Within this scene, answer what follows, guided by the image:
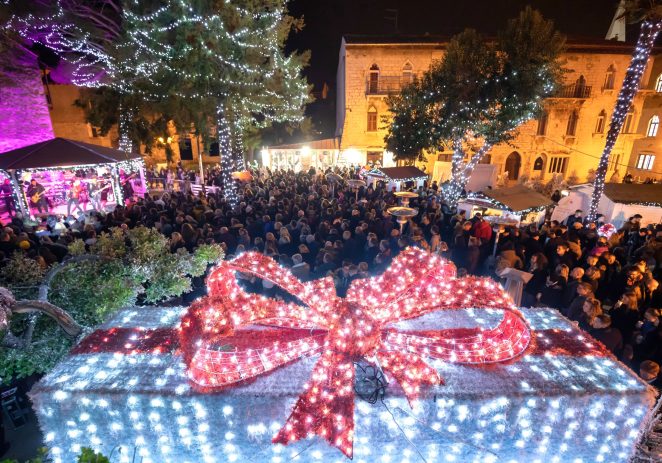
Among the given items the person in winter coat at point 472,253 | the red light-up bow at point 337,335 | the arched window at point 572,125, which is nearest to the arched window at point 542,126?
the arched window at point 572,125

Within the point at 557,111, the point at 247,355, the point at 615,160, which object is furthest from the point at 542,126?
the point at 247,355

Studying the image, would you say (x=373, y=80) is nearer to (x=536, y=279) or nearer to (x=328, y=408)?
(x=536, y=279)

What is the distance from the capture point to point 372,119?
2466 centimetres

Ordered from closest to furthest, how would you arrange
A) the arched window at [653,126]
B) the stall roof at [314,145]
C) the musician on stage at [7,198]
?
1. the musician on stage at [7,198]
2. the stall roof at [314,145]
3. the arched window at [653,126]

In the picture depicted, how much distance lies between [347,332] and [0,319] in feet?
7.35

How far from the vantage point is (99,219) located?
1018 cm

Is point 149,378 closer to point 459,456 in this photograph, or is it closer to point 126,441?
point 126,441

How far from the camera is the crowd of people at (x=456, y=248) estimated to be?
5430mm

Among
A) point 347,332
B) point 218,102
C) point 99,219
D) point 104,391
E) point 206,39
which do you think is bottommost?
point 99,219

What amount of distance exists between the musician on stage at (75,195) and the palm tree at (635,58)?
19.4 metres

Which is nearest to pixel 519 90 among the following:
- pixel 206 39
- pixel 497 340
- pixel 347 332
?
pixel 206 39

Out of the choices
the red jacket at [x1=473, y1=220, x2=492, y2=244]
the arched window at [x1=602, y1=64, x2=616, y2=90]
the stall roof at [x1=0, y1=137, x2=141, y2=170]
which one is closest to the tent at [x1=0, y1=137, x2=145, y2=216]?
the stall roof at [x1=0, y1=137, x2=141, y2=170]

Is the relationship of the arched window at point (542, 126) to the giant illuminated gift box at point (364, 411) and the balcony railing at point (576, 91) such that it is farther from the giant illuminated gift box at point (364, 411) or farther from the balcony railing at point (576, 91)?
the giant illuminated gift box at point (364, 411)

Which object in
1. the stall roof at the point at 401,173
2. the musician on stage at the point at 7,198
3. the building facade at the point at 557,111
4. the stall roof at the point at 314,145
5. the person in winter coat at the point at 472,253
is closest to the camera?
the person in winter coat at the point at 472,253
